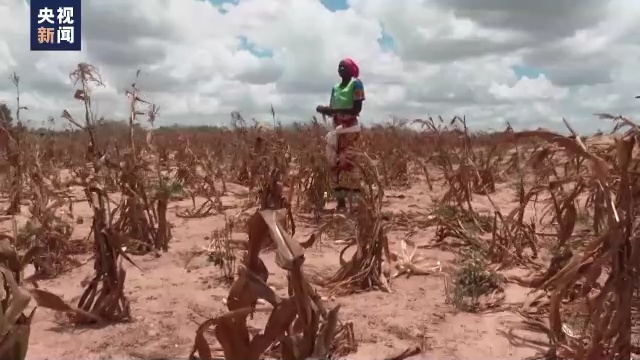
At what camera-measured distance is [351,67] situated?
19.3 ft

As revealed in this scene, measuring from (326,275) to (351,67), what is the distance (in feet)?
8.24

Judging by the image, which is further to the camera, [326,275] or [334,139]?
[334,139]

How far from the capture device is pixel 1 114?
500cm

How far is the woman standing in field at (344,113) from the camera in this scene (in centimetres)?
581

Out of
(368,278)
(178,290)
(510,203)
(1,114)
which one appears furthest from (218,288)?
(510,203)

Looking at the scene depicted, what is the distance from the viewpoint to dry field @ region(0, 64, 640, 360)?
1.84m

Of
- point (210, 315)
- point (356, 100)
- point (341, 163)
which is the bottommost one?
point (210, 315)

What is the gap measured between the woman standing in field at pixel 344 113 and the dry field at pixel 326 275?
0.36 m

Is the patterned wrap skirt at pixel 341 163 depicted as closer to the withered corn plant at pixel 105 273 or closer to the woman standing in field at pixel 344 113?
the woman standing in field at pixel 344 113

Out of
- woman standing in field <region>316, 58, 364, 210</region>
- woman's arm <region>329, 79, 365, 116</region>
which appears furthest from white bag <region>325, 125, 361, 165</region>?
woman's arm <region>329, 79, 365, 116</region>

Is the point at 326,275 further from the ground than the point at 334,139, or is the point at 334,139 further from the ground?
the point at 334,139

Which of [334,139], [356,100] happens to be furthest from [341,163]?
[356,100]

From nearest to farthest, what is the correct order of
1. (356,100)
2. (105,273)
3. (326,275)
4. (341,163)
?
1. (105,273)
2. (326,275)
3. (341,163)
4. (356,100)

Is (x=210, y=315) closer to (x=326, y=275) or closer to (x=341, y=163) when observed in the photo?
(x=326, y=275)
